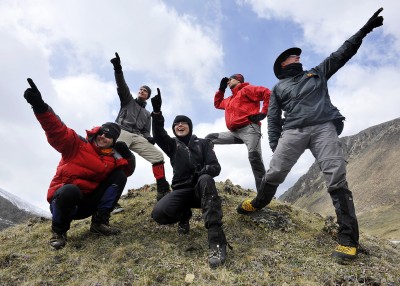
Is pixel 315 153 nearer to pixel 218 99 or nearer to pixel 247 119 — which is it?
pixel 247 119

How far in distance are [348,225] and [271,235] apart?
1.64 metres

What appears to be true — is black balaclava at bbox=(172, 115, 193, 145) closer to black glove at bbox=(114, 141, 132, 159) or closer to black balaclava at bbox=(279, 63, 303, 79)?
black glove at bbox=(114, 141, 132, 159)

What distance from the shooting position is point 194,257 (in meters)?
5.38

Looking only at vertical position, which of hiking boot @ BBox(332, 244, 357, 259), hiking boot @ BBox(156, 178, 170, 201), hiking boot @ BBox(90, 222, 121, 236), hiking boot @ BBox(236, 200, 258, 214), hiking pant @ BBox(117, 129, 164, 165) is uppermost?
hiking pant @ BBox(117, 129, 164, 165)

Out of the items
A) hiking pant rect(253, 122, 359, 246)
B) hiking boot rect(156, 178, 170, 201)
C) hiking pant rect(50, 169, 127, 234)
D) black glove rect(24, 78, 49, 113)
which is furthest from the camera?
hiking boot rect(156, 178, 170, 201)

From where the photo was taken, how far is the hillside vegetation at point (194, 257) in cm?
475

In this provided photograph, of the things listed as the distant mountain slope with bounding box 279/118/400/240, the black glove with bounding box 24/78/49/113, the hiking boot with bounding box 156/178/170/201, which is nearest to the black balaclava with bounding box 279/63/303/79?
the hiking boot with bounding box 156/178/170/201

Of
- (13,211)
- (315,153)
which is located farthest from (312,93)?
(13,211)

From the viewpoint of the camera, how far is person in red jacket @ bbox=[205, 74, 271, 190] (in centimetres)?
775

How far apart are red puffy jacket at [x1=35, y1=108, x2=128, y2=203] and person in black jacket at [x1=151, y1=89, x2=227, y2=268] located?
1202mm

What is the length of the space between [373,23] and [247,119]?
3420 mm

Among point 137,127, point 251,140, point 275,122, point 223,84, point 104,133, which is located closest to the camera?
point 104,133

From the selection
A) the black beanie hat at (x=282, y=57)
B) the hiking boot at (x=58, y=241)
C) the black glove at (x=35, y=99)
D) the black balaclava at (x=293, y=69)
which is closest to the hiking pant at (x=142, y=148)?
the hiking boot at (x=58, y=241)

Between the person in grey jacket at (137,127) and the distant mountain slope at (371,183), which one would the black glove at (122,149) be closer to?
the person in grey jacket at (137,127)
